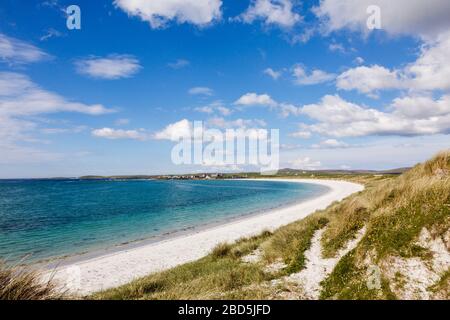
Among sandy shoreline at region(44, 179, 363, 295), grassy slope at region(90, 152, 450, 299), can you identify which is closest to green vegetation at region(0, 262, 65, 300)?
grassy slope at region(90, 152, 450, 299)

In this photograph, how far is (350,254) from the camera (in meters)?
10.8

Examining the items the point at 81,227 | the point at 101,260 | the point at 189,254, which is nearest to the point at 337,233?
the point at 189,254

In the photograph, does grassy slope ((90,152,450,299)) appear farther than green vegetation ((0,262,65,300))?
Yes

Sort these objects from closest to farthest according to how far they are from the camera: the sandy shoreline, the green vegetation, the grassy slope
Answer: the green vegetation, the grassy slope, the sandy shoreline

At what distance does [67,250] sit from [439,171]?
2612 cm

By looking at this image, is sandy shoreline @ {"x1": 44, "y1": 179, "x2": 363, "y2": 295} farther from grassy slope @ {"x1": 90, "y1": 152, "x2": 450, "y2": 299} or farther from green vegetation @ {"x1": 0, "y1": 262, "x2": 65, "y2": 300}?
green vegetation @ {"x1": 0, "y1": 262, "x2": 65, "y2": 300}

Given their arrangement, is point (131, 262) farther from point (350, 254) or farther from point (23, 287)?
point (350, 254)

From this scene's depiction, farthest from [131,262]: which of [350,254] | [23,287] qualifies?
[350,254]

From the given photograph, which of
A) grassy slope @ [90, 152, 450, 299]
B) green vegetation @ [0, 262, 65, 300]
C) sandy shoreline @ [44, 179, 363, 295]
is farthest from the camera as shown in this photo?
sandy shoreline @ [44, 179, 363, 295]

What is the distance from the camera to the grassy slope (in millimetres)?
9117

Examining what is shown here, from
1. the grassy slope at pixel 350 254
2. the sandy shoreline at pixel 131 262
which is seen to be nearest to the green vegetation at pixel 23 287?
the grassy slope at pixel 350 254
